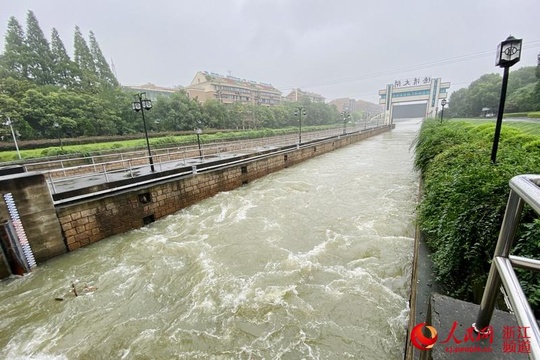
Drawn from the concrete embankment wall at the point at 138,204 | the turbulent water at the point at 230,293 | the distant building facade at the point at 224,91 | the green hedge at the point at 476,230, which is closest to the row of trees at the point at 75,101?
the distant building facade at the point at 224,91

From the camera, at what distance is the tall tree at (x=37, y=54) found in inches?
1254

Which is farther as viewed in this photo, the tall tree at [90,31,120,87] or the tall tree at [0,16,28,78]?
the tall tree at [90,31,120,87]

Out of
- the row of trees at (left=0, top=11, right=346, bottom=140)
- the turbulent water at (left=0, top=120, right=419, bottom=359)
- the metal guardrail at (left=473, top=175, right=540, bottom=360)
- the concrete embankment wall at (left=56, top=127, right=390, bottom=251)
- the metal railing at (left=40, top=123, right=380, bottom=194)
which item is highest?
the row of trees at (left=0, top=11, right=346, bottom=140)

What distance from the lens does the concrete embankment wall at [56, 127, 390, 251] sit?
22.5 feet

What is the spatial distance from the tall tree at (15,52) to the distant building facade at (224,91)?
885 inches

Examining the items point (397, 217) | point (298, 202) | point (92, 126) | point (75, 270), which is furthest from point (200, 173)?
point (92, 126)

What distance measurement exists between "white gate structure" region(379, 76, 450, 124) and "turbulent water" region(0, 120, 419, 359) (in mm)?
60467

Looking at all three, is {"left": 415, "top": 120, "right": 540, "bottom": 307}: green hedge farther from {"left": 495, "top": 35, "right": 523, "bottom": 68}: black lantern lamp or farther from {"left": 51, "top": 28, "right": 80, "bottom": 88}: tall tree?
{"left": 51, "top": 28, "right": 80, "bottom": 88}: tall tree

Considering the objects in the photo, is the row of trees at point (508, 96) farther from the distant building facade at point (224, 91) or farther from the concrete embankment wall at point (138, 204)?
the distant building facade at point (224, 91)

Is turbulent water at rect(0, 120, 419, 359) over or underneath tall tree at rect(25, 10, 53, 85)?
underneath

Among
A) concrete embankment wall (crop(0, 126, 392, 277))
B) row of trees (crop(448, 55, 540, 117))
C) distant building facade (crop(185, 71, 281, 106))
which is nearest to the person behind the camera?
concrete embankment wall (crop(0, 126, 392, 277))

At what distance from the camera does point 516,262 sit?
0.91 meters

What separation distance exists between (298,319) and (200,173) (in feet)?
26.5

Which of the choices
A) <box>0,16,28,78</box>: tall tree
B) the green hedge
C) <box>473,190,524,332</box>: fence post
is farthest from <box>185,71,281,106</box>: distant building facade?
<box>473,190,524,332</box>: fence post
